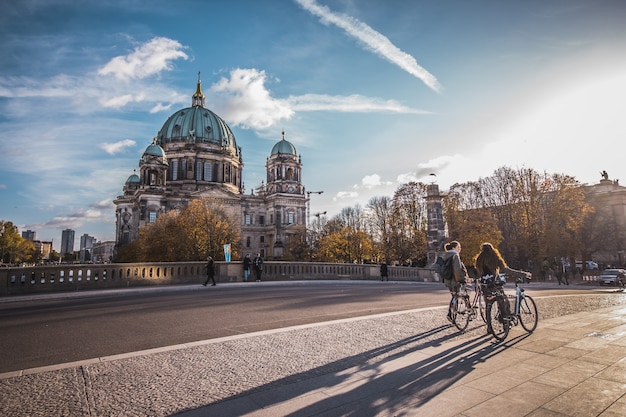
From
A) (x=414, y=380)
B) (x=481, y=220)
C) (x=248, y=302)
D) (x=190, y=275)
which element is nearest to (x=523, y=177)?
(x=481, y=220)

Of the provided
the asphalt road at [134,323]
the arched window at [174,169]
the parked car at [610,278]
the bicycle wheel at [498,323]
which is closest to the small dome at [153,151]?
the arched window at [174,169]

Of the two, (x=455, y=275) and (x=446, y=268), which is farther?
(x=446, y=268)

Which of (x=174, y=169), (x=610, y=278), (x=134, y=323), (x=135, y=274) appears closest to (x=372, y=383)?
(x=134, y=323)

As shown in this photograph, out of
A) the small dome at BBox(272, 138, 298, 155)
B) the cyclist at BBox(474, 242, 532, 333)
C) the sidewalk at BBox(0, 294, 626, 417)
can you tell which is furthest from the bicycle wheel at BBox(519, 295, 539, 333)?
the small dome at BBox(272, 138, 298, 155)

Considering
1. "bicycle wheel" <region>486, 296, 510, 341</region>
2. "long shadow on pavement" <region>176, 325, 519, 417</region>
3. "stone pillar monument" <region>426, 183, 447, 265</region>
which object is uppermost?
"stone pillar monument" <region>426, 183, 447, 265</region>

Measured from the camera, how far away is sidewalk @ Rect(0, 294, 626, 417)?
3767 mm

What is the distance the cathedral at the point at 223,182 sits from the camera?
80062 millimetres

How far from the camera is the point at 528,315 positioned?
743 cm

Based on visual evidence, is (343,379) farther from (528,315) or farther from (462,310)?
(528,315)

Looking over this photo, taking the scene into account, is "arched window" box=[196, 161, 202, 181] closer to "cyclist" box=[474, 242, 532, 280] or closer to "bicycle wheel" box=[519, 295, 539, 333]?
"cyclist" box=[474, 242, 532, 280]

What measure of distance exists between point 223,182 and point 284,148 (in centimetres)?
1616

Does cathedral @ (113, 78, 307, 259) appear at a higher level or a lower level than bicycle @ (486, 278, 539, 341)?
higher

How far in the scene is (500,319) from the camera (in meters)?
6.85

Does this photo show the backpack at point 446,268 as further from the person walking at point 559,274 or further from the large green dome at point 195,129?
the large green dome at point 195,129
